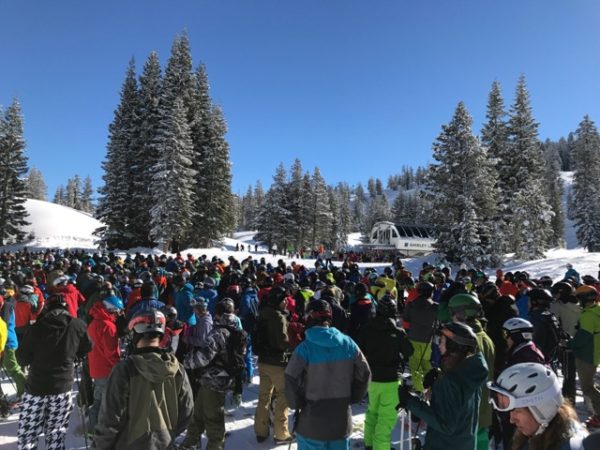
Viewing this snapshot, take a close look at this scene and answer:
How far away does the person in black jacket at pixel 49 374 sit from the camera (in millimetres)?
4613

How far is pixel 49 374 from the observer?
15.3ft

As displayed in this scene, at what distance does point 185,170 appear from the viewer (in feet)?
112

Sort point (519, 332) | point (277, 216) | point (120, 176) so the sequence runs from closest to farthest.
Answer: point (519, 332), point (120, 176), point (277, 216)

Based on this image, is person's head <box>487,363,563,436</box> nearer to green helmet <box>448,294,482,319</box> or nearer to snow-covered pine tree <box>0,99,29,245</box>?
green helmet <box>448,294,482,319</box>

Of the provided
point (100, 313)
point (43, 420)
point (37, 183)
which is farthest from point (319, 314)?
point (37, 183)

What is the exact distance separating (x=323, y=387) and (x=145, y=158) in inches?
1455

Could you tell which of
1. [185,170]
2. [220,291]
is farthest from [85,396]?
[185,170]

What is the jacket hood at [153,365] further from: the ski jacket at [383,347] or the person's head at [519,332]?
the person's head at [519,332]

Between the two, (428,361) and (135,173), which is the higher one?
(135,173)

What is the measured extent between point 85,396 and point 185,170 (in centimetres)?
2942

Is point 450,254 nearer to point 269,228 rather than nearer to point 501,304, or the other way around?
point 501,304

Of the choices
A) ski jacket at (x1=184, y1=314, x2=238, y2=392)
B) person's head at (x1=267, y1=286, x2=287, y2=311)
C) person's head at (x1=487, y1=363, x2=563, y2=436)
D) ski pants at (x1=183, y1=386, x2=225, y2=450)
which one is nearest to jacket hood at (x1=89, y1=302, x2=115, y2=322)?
ski jacket at (x1=184, y1=314, x2=238, y2=392)

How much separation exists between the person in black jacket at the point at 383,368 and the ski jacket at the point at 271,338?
135 centimetres

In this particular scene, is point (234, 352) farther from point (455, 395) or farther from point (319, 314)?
point (455, 395)
